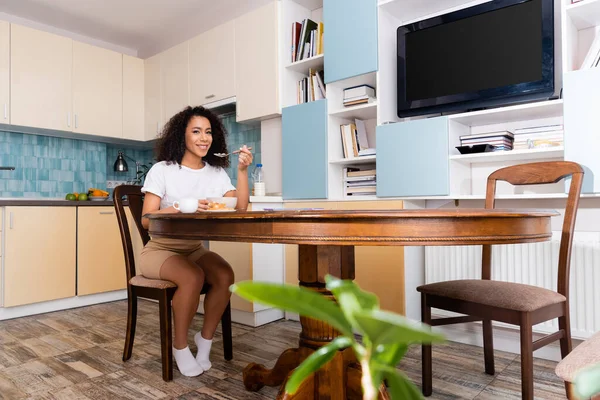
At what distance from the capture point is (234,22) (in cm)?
348

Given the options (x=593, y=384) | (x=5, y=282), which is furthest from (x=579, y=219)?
(x=5, y=282)

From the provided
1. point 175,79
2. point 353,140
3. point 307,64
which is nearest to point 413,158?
point 353,140

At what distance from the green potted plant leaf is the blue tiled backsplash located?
3564mm

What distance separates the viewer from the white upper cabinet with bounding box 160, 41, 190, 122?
3936 millimetres

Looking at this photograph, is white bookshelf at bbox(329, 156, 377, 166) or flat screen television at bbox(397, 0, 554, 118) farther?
white bookshelf at bbox(329, 156, 377, 166)

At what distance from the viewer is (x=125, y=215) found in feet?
7.13

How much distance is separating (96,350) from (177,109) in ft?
7.57

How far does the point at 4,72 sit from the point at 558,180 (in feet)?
12.6

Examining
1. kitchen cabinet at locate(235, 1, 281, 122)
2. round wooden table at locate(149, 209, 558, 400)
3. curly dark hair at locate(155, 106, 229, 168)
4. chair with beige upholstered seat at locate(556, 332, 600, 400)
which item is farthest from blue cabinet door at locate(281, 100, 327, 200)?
chair with beige upholstered seat at locate(556, 332, 600, 400)

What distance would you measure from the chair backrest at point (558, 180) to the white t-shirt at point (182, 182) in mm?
1333

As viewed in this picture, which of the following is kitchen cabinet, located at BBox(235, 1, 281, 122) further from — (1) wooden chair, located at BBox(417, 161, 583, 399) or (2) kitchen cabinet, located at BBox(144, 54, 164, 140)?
(1) wooden chair, located at BBox(417, 161, 583, 399)

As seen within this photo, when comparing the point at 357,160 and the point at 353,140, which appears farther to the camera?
the point at 353,140

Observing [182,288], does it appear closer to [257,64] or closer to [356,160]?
[356,160]

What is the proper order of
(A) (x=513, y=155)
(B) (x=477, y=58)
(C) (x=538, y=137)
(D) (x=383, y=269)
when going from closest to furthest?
(C) (x=538, y=137), (A) (x=513, y=155), (B) (x=477, y=58), (D) (x=383, y=269)
